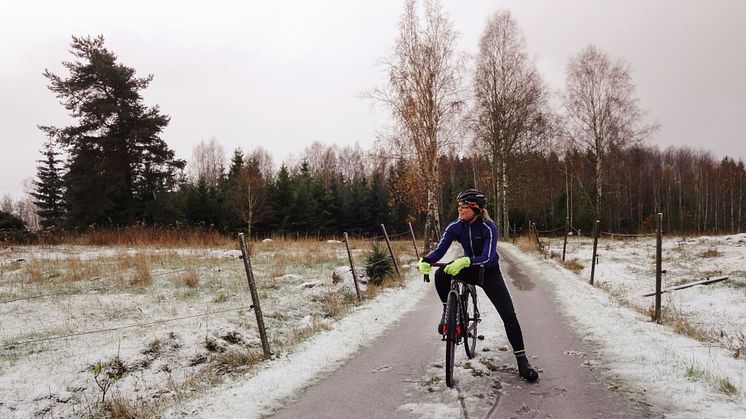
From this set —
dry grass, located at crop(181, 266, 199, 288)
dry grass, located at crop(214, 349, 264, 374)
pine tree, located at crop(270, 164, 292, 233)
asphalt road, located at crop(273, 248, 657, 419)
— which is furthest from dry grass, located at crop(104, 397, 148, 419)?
pine tree, located at crop(270, 164, 292, 233)

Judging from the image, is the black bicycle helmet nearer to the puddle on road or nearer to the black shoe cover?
the black shoe cover

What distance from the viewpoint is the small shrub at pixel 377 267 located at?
39.9 feet

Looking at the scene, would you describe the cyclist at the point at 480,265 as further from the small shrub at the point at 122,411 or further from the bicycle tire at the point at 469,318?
the small shrub at the point at 122,411

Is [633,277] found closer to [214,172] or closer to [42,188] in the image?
[42,188]

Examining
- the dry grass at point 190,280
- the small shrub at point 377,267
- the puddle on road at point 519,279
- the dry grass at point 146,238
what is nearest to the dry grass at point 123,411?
the dry grass at point 190,280

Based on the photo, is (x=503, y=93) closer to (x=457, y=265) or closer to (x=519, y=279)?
(x=519, y=279)

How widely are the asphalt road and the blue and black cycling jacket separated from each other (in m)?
1.34

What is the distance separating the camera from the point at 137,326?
294 inches

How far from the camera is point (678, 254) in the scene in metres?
19.2

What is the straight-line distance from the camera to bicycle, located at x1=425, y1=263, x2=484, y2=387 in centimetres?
438

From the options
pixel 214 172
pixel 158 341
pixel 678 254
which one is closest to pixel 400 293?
pixel 158 341

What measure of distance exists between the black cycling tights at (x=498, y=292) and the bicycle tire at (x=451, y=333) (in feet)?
0.54

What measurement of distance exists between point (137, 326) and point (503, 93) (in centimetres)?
2730

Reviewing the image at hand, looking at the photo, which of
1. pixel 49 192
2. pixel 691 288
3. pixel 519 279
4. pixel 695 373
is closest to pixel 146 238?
pixel 519 279
